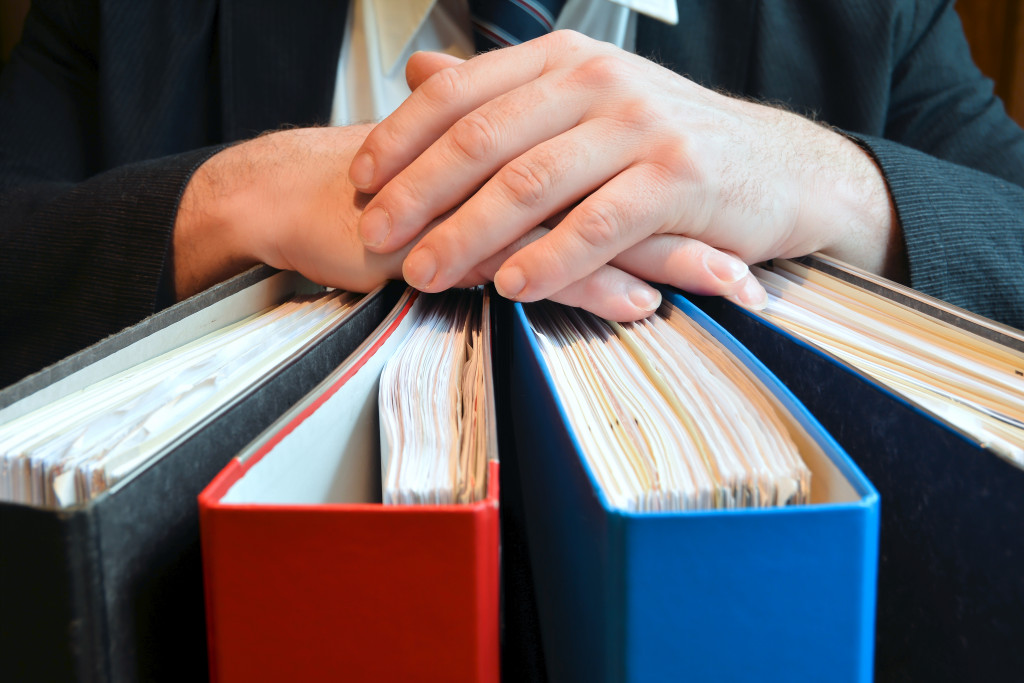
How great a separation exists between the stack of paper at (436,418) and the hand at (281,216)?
0.42 ft

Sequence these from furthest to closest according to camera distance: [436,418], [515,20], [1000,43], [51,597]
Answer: [1000,43], [515,20], [436,418], [51,597]

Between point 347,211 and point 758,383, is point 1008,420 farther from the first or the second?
point 347,211

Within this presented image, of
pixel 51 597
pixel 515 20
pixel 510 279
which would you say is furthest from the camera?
pixel 515 20

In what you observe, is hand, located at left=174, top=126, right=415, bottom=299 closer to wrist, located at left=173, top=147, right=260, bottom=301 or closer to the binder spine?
wrist, located at left=173, top=147, right=260, bottom=301

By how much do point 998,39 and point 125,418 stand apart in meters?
1.92

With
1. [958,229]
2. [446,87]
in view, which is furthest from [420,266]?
[958,229]

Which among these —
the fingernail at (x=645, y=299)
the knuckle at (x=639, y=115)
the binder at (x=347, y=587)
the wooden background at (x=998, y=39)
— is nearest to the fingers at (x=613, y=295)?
the fingernail at (x=645, y=299)

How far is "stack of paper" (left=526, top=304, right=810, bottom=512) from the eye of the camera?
0.26 m

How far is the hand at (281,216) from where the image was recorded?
527mm

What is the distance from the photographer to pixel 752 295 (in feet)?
1.47

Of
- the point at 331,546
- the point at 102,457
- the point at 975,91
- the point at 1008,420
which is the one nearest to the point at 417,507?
the point at 331,546

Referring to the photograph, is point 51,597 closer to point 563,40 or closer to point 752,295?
point 752,295

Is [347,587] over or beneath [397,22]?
beneath

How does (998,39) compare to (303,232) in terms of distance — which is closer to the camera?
(303,232)
